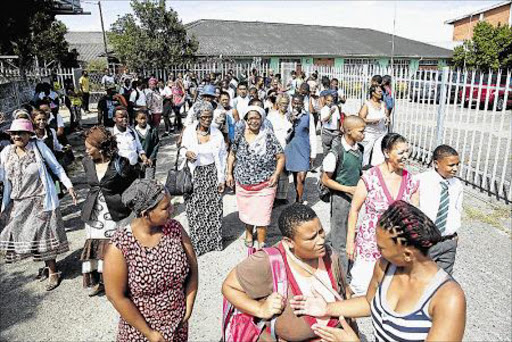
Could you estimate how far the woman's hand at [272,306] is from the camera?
6.55ft

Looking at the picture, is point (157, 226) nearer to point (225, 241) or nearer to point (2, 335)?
point (2, 335)

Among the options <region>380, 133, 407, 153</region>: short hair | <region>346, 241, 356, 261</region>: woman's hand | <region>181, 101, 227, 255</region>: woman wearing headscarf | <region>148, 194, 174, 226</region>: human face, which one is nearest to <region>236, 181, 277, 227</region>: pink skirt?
<region>181, 101, 227, 255</region>: woman wearing headscarf

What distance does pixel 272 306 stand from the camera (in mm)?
2002

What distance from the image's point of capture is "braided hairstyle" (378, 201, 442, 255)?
5.98 ft

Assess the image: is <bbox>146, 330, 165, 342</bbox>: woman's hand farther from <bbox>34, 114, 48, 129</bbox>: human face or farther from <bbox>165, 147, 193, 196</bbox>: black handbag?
<bbox>34, 114, 48, 129</bbox>: human face

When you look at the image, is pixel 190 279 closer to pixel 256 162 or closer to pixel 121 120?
pixel 256 162

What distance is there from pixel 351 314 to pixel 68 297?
339 cm

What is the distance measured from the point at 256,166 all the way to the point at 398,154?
2002 mm

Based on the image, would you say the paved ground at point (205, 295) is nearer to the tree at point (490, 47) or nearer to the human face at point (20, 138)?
the human face at point (20, 138)

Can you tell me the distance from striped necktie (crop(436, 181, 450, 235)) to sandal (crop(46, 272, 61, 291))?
3.97 m

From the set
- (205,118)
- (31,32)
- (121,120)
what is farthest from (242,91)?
(31,32)

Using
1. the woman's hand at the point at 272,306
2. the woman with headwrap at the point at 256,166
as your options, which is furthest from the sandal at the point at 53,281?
the woman's hand at the point at 272,306

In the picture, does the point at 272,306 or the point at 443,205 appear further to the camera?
the point at 443,205

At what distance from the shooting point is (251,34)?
35000mm
